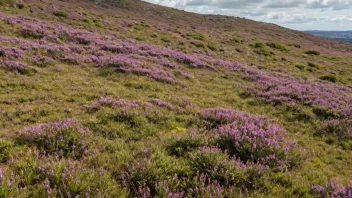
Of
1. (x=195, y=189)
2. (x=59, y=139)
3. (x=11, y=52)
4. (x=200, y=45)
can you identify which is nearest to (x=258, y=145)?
(x=195, y=189)

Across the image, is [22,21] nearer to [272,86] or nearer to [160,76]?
[160,76]

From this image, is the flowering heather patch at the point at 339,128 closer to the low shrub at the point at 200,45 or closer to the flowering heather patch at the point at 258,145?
the flowering heather patch at the point at 258,145

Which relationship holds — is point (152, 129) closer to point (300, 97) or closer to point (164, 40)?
point (300, 97)

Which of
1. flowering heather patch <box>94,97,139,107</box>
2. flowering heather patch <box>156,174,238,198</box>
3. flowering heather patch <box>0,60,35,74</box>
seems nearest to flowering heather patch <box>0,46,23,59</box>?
flowering heather patch <box>0,60,35,74</box>

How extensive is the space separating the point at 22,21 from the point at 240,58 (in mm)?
24732

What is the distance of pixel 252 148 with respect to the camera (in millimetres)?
7641

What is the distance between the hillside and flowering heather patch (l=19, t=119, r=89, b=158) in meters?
0.04

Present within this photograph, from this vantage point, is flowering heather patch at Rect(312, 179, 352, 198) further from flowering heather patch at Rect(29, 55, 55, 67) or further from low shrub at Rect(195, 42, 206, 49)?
low shrub at Rect(195, 42, 206, 49)

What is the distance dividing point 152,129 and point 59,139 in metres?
3.37

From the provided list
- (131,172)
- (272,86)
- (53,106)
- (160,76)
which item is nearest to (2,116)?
(53,106)

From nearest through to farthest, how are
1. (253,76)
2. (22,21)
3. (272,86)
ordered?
(272,86), (253,76), (22,21)

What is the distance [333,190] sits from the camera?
20.5 ft

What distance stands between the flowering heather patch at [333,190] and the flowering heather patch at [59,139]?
5.96m

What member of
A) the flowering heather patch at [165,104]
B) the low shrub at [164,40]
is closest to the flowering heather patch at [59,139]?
the flowering heather patch at [165,104]
